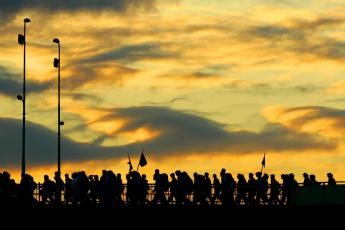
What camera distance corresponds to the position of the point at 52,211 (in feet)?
216

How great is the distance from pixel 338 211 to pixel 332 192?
1549 millimetres

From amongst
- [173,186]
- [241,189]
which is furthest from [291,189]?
[173,186]

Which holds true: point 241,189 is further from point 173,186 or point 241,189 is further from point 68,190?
point 68,190

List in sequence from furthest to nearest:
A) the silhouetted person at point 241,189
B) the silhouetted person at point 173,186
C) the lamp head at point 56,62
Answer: the lamp head at point 56,62 < the silhouetted person at point 241,189 < the silhouetted person at point 173,186

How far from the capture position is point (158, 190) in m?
68.4

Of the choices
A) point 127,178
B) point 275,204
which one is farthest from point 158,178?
point 275,204

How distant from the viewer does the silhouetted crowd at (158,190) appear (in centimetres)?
6731

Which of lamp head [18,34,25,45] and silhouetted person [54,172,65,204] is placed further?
lamp head [18,34,25,45]

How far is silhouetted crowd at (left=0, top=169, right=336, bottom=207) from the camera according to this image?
6731cm

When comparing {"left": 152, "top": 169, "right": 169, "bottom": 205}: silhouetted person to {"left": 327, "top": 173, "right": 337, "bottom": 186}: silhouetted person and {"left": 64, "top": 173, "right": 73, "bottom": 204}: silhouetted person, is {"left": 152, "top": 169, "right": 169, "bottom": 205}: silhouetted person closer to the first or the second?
{"left": 64, "top": 173, "right": 73, "bottom": 204}: silhouetted person

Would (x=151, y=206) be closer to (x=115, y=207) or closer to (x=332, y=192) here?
(x=115, y=207)

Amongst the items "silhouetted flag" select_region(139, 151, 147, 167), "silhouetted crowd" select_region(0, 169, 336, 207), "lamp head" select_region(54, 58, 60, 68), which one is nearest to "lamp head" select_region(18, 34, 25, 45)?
"lamp head" select_region(54, 58, 60, 68)

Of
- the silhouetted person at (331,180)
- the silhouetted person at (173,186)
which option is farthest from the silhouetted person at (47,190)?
the silhouetted person at (331,180)

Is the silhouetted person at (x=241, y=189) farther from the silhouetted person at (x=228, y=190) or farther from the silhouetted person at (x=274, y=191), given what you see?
the silhouetted person at (x=274, y=191)
